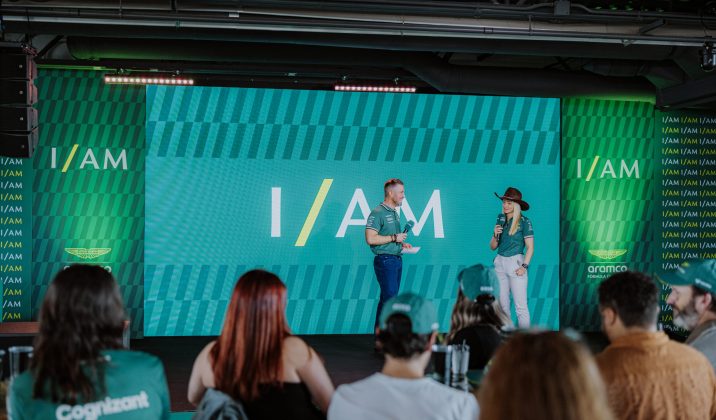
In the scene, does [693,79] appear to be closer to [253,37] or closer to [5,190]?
[253,37]

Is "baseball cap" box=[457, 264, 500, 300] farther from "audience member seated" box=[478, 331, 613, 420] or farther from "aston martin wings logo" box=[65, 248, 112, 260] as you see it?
"aston martin wings logo" box=[65, 248, 112, 260]

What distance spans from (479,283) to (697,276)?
91cm

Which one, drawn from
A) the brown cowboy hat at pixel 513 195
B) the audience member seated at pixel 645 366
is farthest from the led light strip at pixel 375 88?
the audience member seated at pixel 645 366

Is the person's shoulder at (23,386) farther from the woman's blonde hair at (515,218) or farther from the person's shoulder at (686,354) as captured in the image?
the woman's blonde hair at (515,218)

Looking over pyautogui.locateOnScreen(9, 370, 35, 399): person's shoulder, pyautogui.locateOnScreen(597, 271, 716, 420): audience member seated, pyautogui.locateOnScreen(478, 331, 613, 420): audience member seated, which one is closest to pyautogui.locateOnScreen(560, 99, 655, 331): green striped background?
pyautogui.locateOnScreen(597, 271, 716, 420): audience member seated

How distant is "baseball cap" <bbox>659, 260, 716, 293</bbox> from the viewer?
3.14 metres

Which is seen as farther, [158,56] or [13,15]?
[158,56]

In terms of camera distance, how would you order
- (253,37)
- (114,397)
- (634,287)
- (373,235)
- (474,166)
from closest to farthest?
1. (114,397)
2. (634,287)
3. (253,37)
4. (373,235)
5. (474,166)

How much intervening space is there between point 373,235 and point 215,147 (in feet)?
6.93

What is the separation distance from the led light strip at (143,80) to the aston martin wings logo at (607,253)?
480cm

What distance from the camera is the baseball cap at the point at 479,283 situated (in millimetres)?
3520

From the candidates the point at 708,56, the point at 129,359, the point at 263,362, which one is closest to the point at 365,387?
the point at 263,362

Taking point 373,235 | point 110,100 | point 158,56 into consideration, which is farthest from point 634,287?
point 110,100

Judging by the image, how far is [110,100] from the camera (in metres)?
7.97
